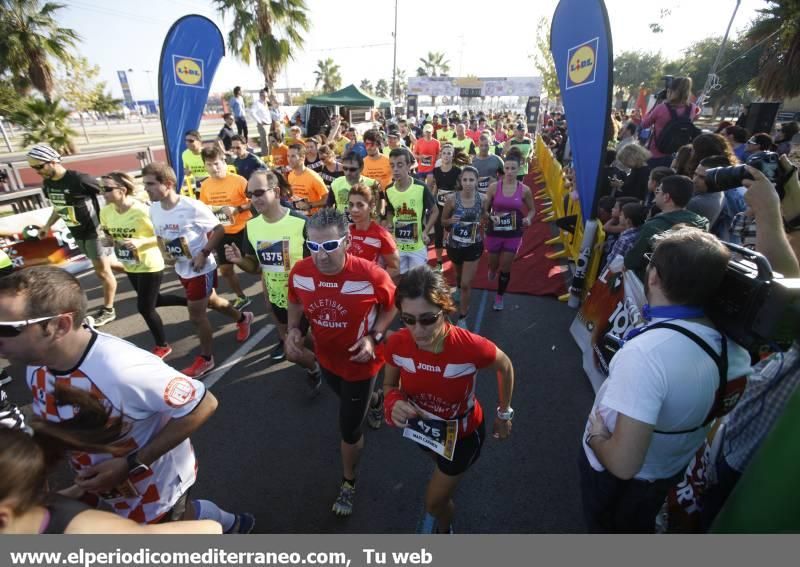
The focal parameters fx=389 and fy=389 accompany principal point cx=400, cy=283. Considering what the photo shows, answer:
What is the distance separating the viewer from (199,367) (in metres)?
4.33

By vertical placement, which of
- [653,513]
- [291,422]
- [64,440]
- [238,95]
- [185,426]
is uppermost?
[238,95]

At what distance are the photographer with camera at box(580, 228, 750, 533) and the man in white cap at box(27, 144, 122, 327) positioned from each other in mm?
6020

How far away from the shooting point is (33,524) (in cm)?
110

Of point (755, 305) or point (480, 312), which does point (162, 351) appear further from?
point (755, 305)

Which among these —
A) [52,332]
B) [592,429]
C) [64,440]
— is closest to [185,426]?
[64,440]

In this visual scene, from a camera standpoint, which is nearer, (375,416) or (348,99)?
(375,416)

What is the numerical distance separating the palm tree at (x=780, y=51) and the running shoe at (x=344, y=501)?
20.7m

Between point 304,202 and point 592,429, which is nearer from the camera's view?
point 592,429

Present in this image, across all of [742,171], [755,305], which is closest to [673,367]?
[755,305]

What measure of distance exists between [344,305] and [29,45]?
70.2 feet

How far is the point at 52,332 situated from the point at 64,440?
1.47 feet

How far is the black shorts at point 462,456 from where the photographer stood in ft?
6.98

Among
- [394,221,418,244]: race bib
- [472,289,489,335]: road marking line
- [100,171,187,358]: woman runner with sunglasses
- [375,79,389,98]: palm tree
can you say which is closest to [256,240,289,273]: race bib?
[100,171,187,358]: woman runner with sunglasses

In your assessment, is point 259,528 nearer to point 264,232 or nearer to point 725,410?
point 264,232
